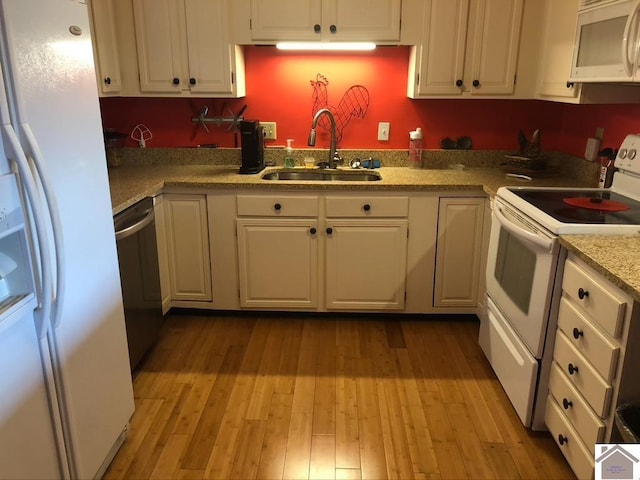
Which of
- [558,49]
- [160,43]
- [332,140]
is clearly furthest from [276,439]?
[558,49]

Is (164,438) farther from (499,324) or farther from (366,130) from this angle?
(366,130)

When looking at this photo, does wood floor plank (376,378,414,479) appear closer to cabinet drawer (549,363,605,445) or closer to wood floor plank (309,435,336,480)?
wood floor plank (309,435,336,480)

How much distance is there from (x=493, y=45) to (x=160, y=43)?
1.94 meters

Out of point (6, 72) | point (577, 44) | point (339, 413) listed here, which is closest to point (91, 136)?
point (6, 72)

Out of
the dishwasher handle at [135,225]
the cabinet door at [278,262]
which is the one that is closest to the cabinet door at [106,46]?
the dishwasher handle at [135,225]

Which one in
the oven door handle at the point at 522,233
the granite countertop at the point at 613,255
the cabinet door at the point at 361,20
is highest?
the cabinet door at the point at 361,20

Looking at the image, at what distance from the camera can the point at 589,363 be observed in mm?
1714

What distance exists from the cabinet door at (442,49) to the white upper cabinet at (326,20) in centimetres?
18

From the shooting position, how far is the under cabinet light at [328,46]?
2967 millimetres

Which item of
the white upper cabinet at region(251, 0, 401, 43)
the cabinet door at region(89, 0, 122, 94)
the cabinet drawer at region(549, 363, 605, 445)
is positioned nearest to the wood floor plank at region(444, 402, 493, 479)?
the cabinet drawer at region(549, 363, 605, 445)

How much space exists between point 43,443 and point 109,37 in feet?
7.51

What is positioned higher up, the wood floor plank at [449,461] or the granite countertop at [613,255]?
the granite countertop at [613,255]

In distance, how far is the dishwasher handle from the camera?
221 cm

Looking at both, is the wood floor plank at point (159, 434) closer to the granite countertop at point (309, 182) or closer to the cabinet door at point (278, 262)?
the cabinet door at point (278, 262)
